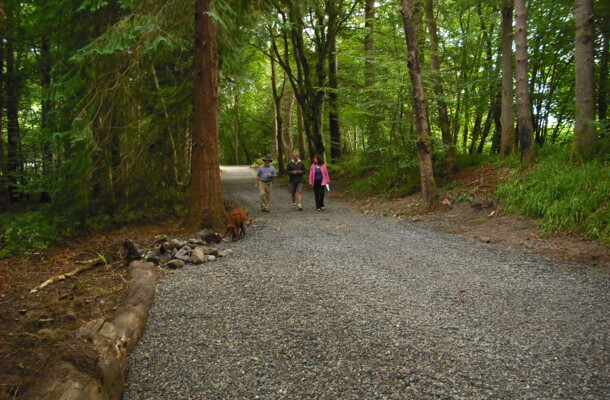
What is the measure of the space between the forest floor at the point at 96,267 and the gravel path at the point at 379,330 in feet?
2.23

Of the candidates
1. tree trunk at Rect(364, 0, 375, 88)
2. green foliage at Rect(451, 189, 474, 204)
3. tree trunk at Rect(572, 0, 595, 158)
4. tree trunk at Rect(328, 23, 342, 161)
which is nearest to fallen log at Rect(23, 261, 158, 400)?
green foliage at Rect(451, 189, 474, 204)

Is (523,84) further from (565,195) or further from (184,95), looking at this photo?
(184,95)

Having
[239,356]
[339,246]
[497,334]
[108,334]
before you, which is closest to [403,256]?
[339,246]

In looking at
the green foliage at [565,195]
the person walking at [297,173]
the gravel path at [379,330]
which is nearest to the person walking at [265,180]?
the person walking at [297,173]

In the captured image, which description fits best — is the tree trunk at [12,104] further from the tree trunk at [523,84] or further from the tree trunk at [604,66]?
the tree trunk at [604,66]

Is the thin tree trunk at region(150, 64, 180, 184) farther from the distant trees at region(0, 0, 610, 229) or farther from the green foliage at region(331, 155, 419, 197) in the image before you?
the green foliage at region(331, 155, 419, 197)

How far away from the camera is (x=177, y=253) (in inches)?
260

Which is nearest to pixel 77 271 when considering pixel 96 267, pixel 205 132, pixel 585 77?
pixel 96 267

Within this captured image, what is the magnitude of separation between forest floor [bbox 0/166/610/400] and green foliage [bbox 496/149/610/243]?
0.28 m

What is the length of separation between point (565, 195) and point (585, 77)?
3.15 metres

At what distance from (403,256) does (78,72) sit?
745 centimetres

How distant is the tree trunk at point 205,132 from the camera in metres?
8.62

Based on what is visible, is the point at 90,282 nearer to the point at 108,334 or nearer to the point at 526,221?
the point at 108,334

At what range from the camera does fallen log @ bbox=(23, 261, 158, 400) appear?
2447 mm
